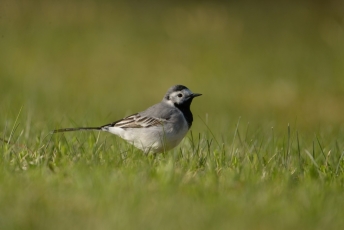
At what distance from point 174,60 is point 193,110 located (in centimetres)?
338

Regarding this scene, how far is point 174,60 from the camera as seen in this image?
17.0 metres

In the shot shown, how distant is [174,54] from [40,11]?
472cm

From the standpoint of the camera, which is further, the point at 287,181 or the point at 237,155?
the point at 237,155

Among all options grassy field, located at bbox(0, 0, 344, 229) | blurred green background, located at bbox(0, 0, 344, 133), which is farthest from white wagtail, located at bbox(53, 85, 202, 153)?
blurred green background, located at bbox(0, 0, 344, 133)

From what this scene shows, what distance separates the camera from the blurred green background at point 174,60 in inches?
534

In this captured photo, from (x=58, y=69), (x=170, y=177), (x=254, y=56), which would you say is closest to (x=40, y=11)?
(x=58, y=69)

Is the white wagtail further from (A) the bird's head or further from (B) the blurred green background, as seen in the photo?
(B) the blurred green background

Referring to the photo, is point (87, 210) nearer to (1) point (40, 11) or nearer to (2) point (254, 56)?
(2) point (254, 56)

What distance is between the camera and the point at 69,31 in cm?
1855

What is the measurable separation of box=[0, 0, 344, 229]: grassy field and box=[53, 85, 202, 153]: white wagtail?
25 centimetres

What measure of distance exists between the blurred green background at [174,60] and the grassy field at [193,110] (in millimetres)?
53

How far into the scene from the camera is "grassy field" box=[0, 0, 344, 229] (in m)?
5.31

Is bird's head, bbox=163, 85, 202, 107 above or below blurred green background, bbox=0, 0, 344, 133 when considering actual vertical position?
above

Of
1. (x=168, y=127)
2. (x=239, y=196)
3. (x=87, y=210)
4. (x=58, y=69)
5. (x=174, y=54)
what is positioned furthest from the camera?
(x=174, y=54)
